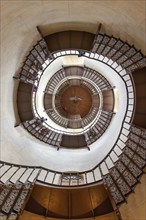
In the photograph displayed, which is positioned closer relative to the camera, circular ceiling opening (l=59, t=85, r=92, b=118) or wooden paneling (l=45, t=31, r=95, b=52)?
wooden paneling (l=45, t=31, r=95, b=52)

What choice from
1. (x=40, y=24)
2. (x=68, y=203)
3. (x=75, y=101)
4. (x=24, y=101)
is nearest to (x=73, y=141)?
(x=24, y=101)

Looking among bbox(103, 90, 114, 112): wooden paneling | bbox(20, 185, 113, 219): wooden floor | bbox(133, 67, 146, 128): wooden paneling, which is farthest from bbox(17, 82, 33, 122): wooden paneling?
bbox(103, 90, 114, 112): wooden paneling

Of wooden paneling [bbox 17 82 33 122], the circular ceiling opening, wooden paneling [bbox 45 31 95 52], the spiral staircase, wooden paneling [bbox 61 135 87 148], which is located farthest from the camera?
the circular ceiling opening

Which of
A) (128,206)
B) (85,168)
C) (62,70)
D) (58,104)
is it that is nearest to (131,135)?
(128,206)

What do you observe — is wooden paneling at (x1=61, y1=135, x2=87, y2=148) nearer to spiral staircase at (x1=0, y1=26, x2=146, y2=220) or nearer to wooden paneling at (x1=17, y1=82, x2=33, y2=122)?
spiral staircase at (x1=0, y1=26, x2=146, y2=220)

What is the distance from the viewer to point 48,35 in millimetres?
6836

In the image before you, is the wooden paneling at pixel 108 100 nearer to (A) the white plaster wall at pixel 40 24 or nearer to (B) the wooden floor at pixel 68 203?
(A) the white plaster wall at pixel 40 24

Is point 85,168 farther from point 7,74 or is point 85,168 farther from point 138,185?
point 7,74

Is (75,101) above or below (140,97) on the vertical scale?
below

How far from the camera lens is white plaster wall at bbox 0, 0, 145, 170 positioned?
5156 mm

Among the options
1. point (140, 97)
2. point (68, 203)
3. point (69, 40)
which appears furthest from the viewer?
point (69, 40)

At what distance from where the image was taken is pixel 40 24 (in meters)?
6.26

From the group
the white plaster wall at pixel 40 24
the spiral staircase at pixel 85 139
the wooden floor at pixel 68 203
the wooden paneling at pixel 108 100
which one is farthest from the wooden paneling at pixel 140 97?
the wooden paneling at pixel 108 100

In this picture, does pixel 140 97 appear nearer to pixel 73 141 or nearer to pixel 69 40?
pixel 69 40
